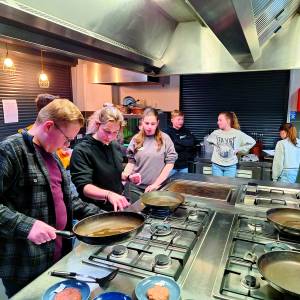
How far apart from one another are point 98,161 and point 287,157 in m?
2.56

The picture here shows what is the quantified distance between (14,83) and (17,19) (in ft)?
10.7

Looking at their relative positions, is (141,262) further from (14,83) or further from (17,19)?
(14,83)

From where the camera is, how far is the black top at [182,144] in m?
3.88

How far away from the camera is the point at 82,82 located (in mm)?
4707

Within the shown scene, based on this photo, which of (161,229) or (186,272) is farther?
(161,229)

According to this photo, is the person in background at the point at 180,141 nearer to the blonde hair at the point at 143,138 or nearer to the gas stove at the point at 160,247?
the blonde hair at the point at 143,138

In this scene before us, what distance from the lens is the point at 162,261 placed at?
98 cm

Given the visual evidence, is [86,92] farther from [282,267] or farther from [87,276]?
[282,267]

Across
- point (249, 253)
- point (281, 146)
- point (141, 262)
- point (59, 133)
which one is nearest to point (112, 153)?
point (59, 133)

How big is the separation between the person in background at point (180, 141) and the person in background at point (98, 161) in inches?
85.1

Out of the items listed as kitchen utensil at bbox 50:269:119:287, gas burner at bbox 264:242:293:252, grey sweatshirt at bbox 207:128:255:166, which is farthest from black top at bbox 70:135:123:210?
grey sweatshirt at bbox 207:128:255:166

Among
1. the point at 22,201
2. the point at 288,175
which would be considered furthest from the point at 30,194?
the point at 288,175

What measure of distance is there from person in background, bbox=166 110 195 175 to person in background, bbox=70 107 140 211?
2.16m

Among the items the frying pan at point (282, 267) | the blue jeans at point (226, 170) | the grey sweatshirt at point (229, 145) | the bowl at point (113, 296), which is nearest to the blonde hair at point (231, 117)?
the grey sweatshirt at point (229, 145)
